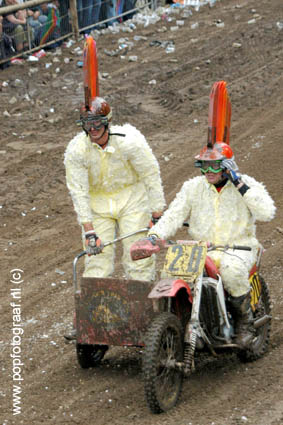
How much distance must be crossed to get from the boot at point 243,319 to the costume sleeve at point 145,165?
4.49ft

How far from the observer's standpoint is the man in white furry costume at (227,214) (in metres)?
6.50

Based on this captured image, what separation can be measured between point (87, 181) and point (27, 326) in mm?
1926

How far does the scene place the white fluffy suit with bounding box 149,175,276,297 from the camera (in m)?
6.56

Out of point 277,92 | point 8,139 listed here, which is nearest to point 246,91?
point 277,92

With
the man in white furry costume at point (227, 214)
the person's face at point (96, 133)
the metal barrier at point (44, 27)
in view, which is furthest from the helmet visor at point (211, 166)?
the metal barrier at point (44, 27)

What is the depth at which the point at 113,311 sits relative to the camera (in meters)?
6.46

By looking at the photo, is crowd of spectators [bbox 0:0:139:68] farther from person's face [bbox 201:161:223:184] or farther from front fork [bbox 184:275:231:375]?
front fork [bbox 184:275:231:375]

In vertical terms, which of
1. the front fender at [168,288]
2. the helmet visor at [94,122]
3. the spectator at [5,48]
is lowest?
the spectator at [5,48]

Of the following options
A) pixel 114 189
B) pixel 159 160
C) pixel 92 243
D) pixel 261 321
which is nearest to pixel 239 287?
pixel 261 321

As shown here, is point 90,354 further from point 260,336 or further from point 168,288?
point 260,336

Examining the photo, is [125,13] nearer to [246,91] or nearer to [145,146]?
[246,91]

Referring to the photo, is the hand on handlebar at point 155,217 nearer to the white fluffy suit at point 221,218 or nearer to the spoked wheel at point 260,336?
the white fluffy suit at point 221,218

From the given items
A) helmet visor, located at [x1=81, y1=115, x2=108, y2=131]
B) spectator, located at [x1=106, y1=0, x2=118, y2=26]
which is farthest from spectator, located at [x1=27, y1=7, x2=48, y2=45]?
helmet visor, located at [x1=81, y1=115, x2=108, y2=131]

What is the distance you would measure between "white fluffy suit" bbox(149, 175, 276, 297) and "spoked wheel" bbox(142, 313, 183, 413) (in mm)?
802
